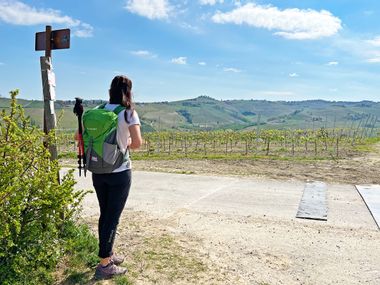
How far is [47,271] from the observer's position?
344cm

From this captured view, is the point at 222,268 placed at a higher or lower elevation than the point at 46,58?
lower

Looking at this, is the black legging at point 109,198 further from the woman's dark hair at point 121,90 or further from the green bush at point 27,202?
the woman's dark hair at point 121,90

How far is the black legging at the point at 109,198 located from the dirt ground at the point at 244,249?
1.25 feet

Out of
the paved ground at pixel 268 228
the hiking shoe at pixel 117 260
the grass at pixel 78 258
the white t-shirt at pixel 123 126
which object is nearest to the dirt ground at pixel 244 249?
the paved ground at pixel 268 228

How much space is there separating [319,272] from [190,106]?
591ft

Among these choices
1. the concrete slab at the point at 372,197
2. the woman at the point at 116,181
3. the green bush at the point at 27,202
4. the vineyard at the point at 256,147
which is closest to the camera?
the green bush at the point at 27,202

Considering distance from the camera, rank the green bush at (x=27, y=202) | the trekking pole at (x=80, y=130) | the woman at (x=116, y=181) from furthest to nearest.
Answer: the trekking pole at (x=80, y=130), the woman at (x=116, y=181), the green bush at (x=27, y=202)

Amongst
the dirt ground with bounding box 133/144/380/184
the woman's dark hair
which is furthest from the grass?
the dirt ground with bounding box 133/144/380/184

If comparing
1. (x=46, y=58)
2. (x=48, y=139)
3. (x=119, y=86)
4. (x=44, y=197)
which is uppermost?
(x=46, y=58)

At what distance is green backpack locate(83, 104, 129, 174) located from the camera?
3.22 m

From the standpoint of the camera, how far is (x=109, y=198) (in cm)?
346

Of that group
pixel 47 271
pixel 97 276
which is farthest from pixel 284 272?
pixel 47 271

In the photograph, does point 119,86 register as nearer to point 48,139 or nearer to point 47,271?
point 48,139

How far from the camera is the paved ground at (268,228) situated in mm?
3947
